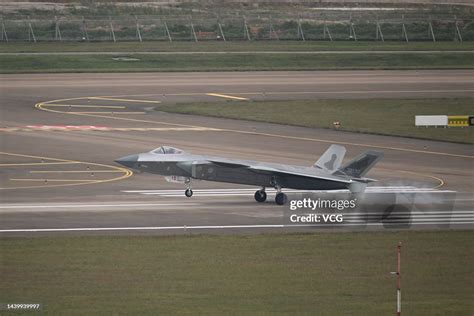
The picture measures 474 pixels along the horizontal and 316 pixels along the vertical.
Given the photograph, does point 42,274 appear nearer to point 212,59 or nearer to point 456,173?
point 456,173

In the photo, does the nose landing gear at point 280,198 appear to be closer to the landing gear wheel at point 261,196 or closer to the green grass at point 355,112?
the landing gear wheel at point 261,196

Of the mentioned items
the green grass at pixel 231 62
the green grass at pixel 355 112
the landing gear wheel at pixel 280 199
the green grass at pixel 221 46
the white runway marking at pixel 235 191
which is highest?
the green grass at pixel 221 46

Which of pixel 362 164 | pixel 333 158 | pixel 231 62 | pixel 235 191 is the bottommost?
pixel 235 191

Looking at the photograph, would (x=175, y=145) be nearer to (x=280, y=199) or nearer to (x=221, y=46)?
(x=280, y=199)

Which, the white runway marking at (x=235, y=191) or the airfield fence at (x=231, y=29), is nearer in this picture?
the white runway marking at (x=235, y=191)

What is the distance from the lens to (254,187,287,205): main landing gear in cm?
4797

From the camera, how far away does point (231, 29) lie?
385 feet

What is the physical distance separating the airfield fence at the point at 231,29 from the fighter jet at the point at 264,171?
207 ft

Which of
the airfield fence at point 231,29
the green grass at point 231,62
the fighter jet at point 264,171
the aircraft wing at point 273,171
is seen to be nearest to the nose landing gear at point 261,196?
the fighter jet at point 264,171

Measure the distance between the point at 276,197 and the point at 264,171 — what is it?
119 centimetres

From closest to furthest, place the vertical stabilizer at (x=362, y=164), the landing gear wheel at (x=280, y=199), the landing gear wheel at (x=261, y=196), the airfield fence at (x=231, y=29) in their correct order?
the vertical stabilizer at (x=362, y=164), the landing gear wheel at (x=280, y=199), the landing gear wheel at (x=261, y=196), the airfield fence at (x=231, y=29)

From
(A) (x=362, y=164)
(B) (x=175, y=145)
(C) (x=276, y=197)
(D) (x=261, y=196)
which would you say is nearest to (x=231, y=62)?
(B) (x=175, y=145)

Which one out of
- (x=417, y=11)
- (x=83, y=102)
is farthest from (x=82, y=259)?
(x=417, y=11)

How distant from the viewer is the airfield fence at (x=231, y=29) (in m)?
113
